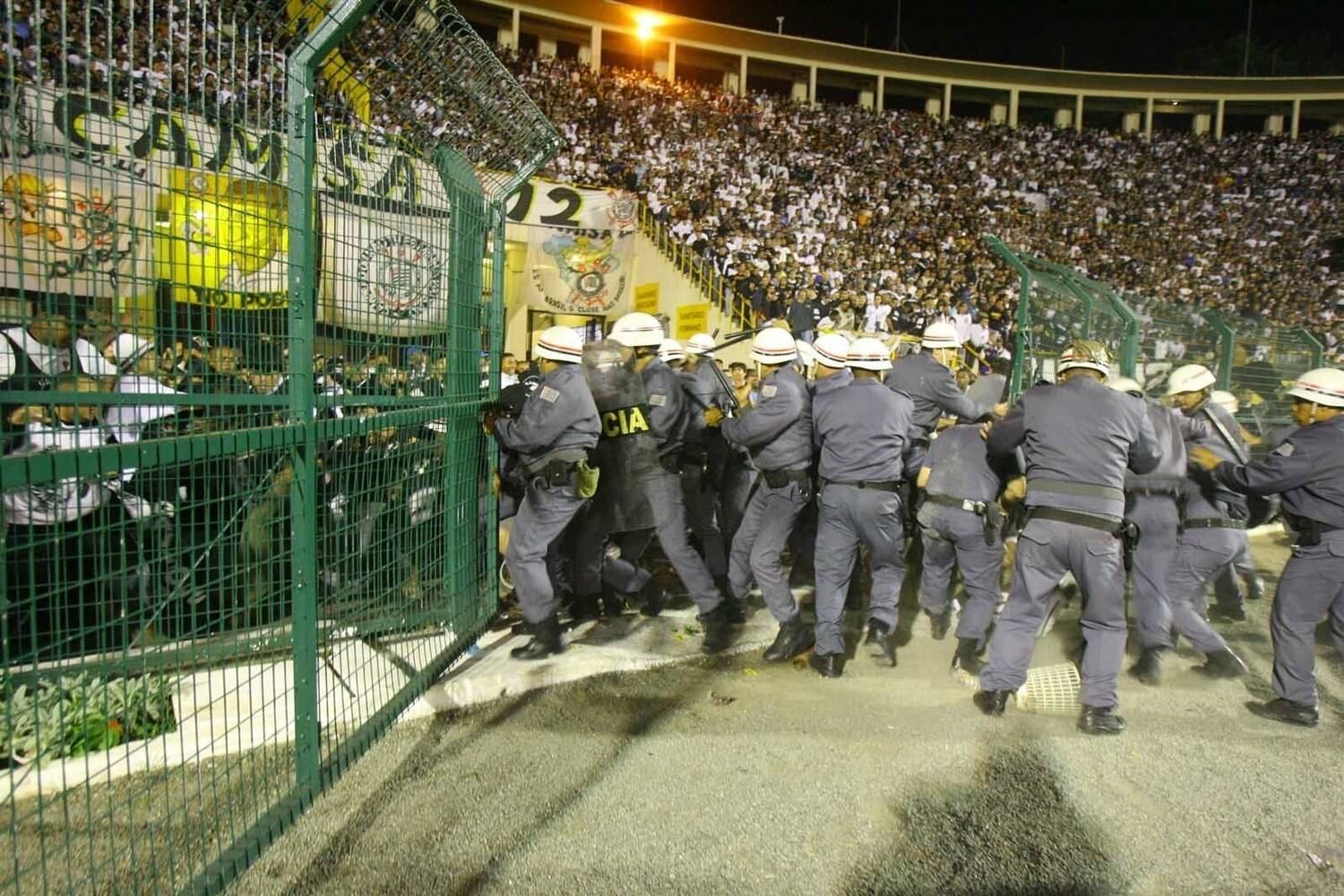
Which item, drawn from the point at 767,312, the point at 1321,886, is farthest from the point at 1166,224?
the point at 1321,886

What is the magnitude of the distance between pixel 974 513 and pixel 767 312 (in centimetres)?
1080

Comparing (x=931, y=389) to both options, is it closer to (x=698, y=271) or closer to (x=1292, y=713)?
(x=1292, y=713)

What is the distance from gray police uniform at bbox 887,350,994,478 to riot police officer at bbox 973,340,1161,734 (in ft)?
3.34

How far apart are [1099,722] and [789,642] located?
155 cm

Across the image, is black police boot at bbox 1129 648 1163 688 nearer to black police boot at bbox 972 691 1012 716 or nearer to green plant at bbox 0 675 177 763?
black police boot at bbox 972 691 1012 716

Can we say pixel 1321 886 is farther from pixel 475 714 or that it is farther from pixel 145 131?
pixel 145 131

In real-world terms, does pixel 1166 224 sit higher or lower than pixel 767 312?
higher

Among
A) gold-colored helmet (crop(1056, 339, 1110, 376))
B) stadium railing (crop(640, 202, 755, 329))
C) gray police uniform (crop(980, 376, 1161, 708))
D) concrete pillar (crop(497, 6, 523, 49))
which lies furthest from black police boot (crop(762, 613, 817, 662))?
concrete pillar (crop(497, 6, 523, 49))

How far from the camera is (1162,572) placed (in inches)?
196

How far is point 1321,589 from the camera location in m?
4.22

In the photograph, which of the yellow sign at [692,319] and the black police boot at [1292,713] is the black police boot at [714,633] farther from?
the yellow sign at [692,319]

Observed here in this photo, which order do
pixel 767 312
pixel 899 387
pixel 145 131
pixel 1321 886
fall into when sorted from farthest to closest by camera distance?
pixel 767 312
pixel 899 387
pixel 1321 886
pixel 145 131

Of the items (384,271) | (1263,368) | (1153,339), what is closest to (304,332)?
(384,271)

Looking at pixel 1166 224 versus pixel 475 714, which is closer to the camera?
pixel 475 714
